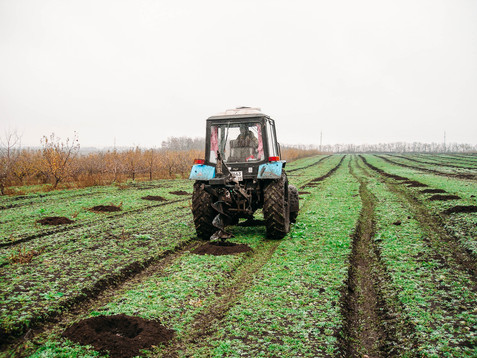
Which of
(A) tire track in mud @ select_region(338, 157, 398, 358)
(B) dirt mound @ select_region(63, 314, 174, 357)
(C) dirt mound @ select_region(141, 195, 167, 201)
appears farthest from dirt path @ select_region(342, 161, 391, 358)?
(C) dirt mound @ select_region(141, 195, 167, 201)

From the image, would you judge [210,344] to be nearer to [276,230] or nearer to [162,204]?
[276,230]

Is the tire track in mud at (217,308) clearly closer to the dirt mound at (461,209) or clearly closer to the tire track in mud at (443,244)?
the tire track in mud at (443,244)

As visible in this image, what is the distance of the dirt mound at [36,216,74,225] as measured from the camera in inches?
406

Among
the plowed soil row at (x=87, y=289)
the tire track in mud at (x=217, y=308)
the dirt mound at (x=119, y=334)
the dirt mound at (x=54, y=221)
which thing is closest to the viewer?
the dirt mound at (x=119, y=334)

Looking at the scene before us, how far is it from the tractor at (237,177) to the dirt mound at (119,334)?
3722 millimetres

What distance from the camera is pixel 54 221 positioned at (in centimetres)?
1046

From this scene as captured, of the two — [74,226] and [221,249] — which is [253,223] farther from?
[74,226]

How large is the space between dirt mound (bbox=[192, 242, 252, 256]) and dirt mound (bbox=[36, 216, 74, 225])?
504cm

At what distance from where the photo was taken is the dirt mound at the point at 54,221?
1031 centimetres

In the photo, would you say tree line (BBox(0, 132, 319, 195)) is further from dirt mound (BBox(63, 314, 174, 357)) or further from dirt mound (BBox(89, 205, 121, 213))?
dirt mound (BBox(63, 314, 174, 357))

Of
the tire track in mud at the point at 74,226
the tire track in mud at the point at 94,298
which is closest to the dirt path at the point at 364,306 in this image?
the tire track in mud at the point at 94,298

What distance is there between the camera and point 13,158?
1936 cm

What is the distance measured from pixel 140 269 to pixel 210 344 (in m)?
2.89

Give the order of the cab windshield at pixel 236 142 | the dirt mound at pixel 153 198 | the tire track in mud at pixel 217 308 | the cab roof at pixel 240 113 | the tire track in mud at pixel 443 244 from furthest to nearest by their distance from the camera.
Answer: the dirt mound at pixel 153 198, the cab windshield at pixel 236 142, the cab roof at pixel 240 113, the tire track in mud at pixel 443 244, the tire track in mud at pixel 217 308
